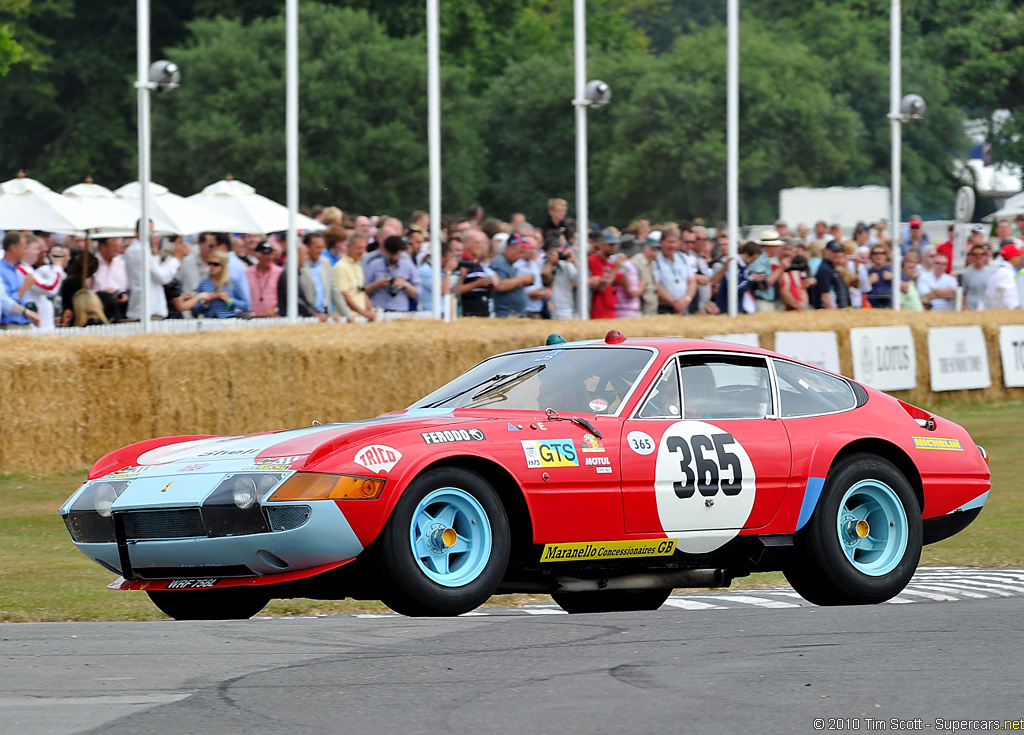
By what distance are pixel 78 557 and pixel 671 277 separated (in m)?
10.5

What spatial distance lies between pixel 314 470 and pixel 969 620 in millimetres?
3104

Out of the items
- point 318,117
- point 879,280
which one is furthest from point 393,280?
point 318,117

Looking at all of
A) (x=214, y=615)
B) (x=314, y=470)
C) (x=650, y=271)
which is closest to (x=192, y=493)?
(x=314, y=470)

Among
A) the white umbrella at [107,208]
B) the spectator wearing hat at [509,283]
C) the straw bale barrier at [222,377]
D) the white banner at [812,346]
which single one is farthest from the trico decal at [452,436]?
the white umbrella at [107,208]

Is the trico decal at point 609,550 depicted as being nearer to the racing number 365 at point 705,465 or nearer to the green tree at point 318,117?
the racing number 365 at point 705,465

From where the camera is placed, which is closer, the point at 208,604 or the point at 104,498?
the point at 104,498

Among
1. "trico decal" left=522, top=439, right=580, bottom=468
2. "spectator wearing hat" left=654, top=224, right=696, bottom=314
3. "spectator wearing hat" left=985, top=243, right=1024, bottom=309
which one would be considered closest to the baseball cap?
"spectator wearing hat" left=985, top=243, right=1024, bottom=309

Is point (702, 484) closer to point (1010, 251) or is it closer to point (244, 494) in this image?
point (244, 494)

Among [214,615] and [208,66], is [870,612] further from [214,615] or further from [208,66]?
[208,66]

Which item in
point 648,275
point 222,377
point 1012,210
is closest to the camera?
point 222,377

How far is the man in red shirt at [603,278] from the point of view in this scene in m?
20.0

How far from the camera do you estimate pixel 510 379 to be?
866cm

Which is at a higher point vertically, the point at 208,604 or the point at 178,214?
the point at 178,214

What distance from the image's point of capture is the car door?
26.7ft
